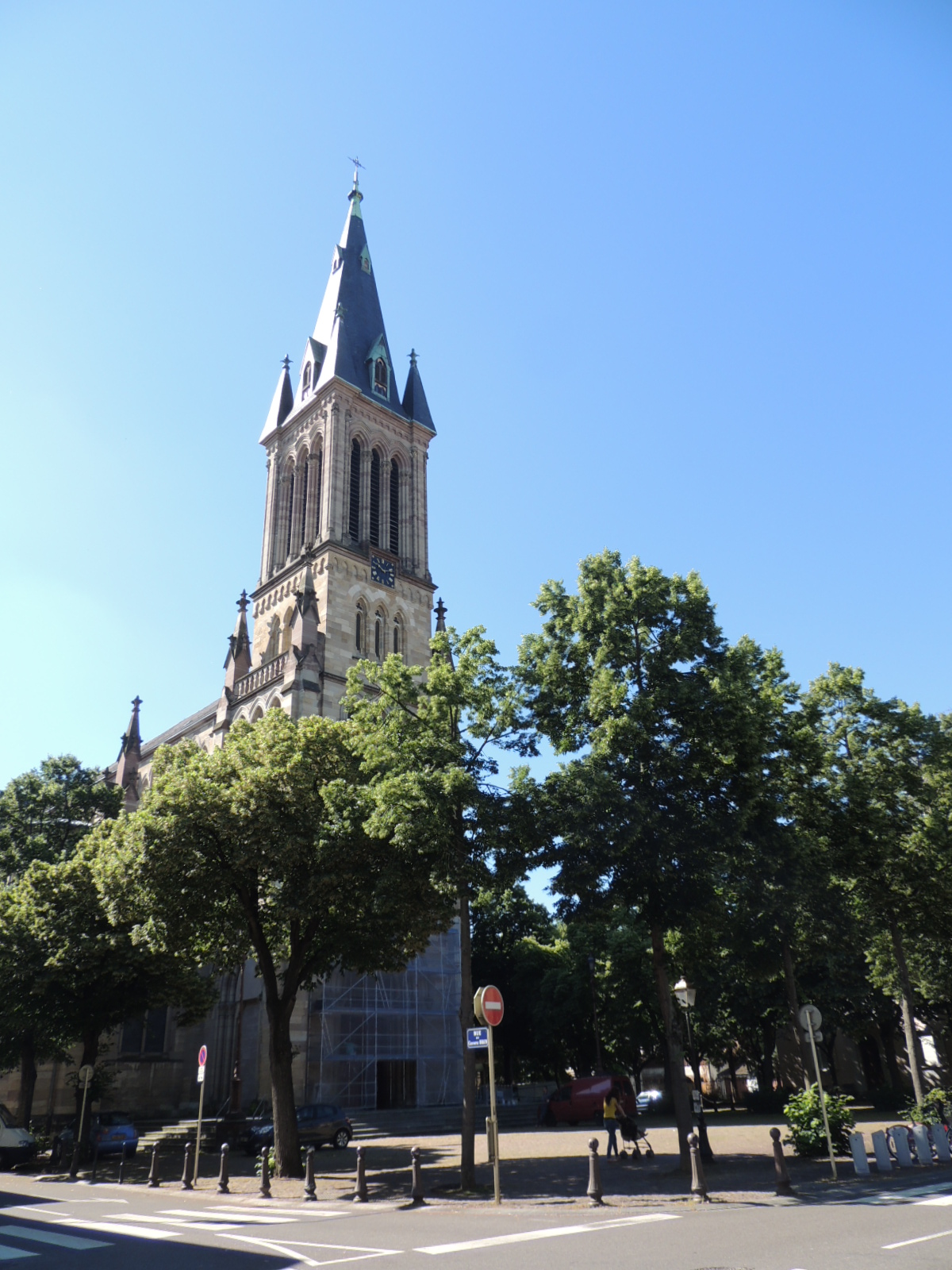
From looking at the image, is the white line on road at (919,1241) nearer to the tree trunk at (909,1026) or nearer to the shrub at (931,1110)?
the shrub at (931,1110)

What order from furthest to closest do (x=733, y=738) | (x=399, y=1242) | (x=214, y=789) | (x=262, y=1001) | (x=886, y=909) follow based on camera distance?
(x=262, y=1001) → (x=886, y=909) → (x=214, y=789) → (x=733, y=738) → (x=399, y=1242)

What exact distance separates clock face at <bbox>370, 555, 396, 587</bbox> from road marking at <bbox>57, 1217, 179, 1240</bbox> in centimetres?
3394

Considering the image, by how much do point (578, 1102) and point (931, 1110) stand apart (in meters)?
14.9

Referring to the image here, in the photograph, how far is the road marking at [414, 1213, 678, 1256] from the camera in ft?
31.1

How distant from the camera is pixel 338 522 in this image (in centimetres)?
4584

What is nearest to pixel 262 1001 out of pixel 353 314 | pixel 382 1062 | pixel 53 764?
pixel 382 1062

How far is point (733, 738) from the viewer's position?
1706 centimetres

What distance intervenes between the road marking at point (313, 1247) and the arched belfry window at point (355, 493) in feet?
125

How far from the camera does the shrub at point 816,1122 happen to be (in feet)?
57.1

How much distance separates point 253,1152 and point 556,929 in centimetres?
3748

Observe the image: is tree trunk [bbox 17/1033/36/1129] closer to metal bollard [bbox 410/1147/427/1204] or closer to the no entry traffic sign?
metal bollard [bbox 410/1147/427/1204]

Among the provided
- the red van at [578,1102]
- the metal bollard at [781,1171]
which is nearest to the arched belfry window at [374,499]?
the red van at [578,1102]

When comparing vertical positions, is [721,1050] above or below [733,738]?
below

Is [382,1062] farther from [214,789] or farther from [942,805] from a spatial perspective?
[942,805]
